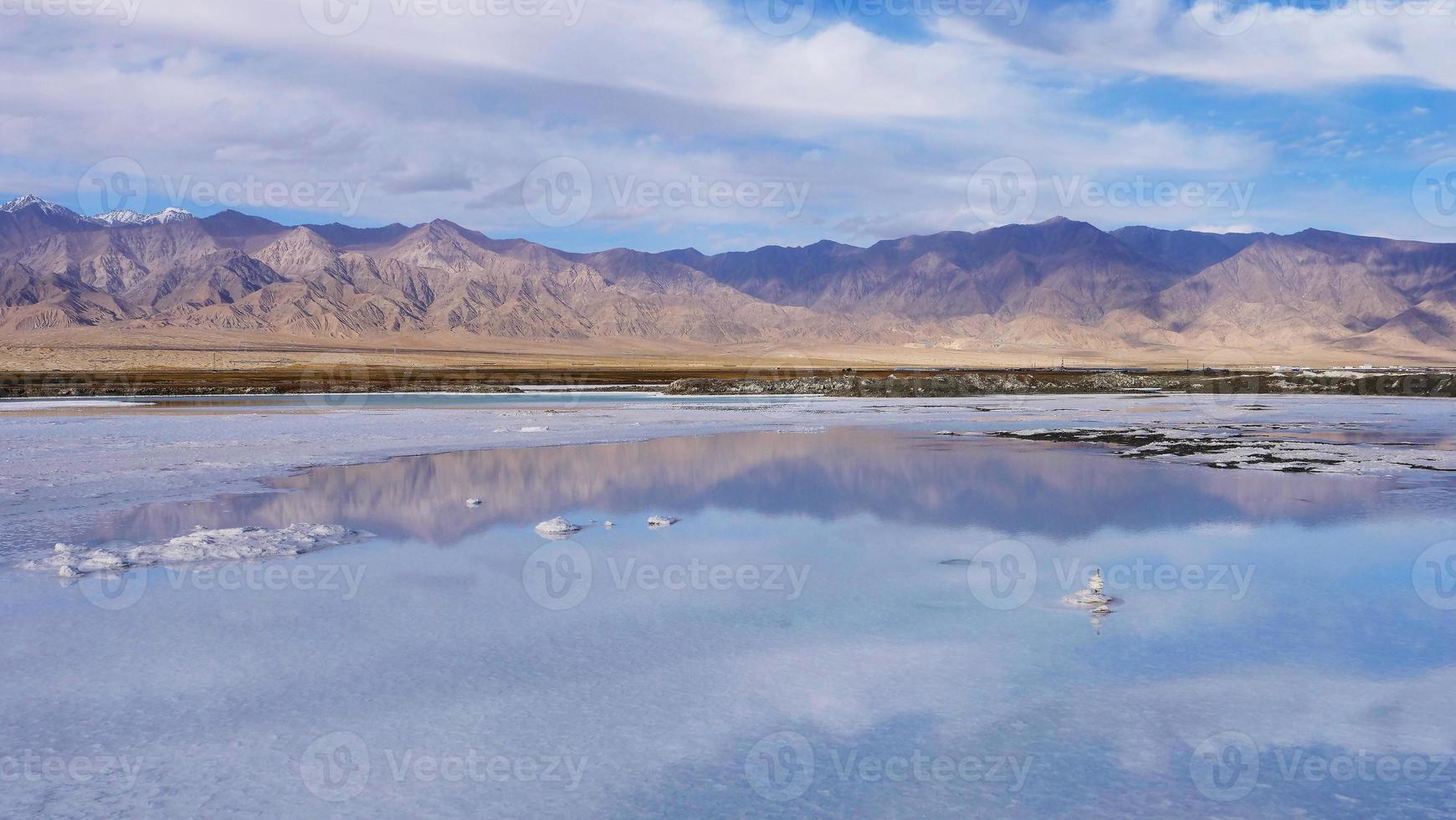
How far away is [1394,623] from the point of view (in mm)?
8023

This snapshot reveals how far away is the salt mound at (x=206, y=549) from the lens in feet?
32.8

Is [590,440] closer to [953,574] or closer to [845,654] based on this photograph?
[953,574]

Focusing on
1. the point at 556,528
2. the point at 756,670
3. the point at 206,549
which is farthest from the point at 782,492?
the point at 756,670

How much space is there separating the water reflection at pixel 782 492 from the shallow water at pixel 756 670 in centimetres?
24

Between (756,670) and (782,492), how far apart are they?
8301mm

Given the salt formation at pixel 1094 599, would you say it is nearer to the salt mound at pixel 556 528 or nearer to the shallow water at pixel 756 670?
the shallow water at pixel 756 670

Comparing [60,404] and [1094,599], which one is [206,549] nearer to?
[1094,599]

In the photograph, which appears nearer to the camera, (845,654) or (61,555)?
(845,654)

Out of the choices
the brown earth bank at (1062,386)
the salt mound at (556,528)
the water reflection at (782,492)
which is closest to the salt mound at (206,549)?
the water reflection at (782,492)

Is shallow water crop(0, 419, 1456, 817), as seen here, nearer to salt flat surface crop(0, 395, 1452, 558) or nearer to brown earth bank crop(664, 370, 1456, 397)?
salt flat surface crop(0, 395, 1452, 558)

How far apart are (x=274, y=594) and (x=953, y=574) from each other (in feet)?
20.8

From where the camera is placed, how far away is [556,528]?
12.0 metres

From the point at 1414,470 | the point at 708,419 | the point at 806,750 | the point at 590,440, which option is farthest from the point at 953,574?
the point at 708,419

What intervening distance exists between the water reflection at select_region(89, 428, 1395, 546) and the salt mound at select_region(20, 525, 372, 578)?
64 centimetres
